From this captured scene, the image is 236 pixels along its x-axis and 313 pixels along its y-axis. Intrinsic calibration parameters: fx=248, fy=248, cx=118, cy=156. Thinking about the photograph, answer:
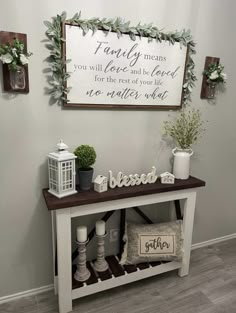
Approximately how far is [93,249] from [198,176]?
1.05 meters

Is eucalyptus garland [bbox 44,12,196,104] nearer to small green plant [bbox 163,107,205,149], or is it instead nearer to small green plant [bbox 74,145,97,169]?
small green plant [bbox 74,145,97,169]

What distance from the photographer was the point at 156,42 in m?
1.67

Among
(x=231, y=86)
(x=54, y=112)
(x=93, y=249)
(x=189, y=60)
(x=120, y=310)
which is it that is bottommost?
(x=120, y=310)

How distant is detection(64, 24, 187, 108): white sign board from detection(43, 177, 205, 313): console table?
58 centimetres

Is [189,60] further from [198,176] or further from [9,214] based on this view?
[9,214]

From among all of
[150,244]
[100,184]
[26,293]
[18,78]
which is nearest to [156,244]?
[150,244]

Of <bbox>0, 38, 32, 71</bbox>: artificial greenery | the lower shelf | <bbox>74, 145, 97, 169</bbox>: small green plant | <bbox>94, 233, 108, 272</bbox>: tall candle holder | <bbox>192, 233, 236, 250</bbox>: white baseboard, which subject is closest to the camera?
<bbox>0, 38, 32, 71</bbox>: artificial greenery

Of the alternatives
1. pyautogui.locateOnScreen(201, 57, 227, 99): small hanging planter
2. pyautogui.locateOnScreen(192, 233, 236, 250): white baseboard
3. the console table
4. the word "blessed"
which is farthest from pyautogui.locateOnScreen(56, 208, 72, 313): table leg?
pyautogui.locateOnScreen(201, 57, 227, 99): small hanging planter

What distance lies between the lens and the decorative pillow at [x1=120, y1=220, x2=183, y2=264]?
1792 millimetres

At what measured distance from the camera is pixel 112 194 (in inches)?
60.3

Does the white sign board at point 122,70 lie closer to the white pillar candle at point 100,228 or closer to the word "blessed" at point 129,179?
the word "blessed" at point 129,179

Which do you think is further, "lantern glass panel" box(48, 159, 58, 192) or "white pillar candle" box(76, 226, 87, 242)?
"white pillar candle" box(76, 226, 87, 242)

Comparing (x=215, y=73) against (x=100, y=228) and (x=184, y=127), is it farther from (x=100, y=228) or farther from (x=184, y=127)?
(x=100, y=228)

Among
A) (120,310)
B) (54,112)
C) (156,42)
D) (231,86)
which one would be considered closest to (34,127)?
(54,112)
